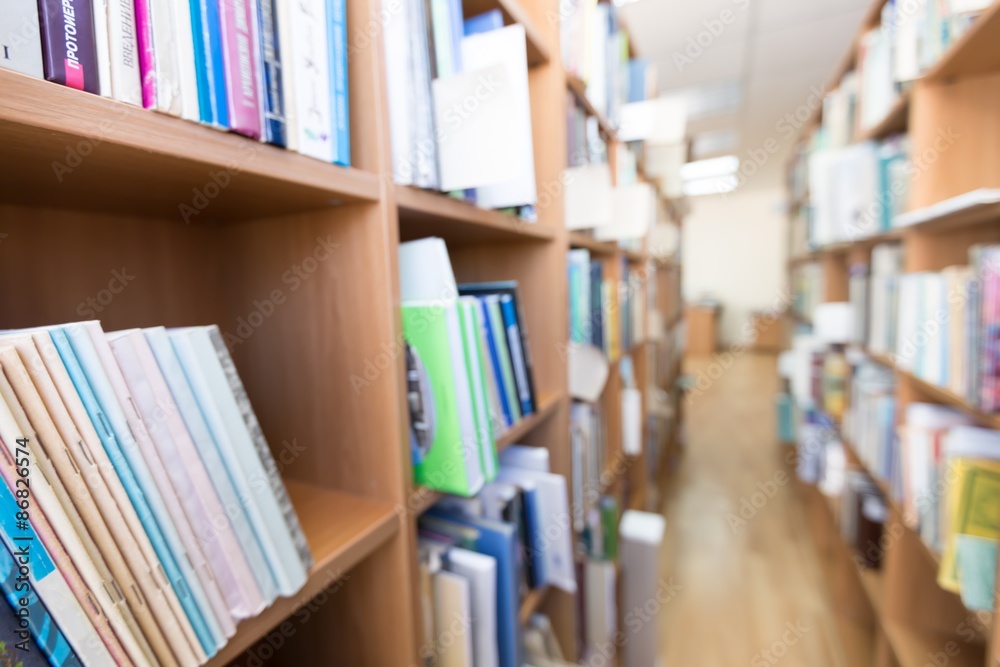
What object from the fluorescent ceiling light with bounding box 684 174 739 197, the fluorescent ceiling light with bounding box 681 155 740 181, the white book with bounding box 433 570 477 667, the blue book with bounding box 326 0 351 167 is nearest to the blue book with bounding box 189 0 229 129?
the blue book with bounding box 326 0 351 167

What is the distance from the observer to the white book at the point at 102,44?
1.12ft

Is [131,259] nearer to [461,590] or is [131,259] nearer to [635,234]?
[461,590]

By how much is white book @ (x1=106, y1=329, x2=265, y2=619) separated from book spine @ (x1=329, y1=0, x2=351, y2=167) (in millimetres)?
282

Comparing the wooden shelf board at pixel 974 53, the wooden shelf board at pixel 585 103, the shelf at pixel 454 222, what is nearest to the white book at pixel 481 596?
the shelf at pixel 454 222

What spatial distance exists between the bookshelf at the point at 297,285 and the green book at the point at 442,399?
49 millimetres

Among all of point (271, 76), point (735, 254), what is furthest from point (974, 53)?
point (735, 254)

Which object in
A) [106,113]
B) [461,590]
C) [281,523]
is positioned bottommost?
[461,590]

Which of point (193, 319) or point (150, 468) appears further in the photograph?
point (193, 319)

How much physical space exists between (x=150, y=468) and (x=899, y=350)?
1688mm

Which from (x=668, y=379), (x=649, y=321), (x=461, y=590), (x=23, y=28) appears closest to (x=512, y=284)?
(x=461, y=590)

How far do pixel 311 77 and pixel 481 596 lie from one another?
0.73 m

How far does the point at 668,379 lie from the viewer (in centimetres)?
326

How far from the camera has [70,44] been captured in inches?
12.8

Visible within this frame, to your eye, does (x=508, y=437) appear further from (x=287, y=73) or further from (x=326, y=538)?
(x=287, y=73)
